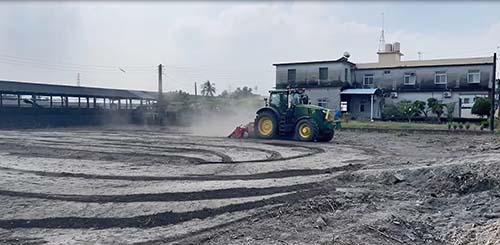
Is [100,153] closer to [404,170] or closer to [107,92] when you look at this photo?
[404,170]

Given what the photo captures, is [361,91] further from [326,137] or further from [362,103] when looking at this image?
[326,137]

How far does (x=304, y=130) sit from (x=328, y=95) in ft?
66.7

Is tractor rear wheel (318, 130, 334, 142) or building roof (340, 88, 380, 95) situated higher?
building roof (340, 88, 380, 95)

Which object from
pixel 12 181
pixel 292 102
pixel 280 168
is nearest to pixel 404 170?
pixel 280 168

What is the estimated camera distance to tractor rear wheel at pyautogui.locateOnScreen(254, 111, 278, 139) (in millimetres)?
17234

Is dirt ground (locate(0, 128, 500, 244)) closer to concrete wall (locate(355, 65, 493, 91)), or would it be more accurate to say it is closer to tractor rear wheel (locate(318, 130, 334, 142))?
tractor rear wheel (locate(318, 130, 334, 142))

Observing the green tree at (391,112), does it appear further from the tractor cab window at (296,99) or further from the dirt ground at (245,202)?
the dirt ground at (245,202)

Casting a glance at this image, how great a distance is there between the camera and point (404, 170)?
27.8 ft

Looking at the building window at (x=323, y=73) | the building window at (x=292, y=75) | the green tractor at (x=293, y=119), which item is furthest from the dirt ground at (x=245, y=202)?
the building window at (x=292, y=75)

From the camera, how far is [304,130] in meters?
16.7

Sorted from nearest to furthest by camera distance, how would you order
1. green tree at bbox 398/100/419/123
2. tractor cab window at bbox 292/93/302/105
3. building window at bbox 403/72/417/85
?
tractor cab window at bbox 292/93/302/105 < green tree at bbox 398/100/419/123 < building window at bbox 403/72/417/85

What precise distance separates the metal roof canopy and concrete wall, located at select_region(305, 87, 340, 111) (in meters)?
17.5

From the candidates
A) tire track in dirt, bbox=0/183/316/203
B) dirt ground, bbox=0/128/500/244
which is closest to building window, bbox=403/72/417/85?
dirt ground, bbox=0/128/500/244

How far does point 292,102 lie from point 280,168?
779 centimetres
